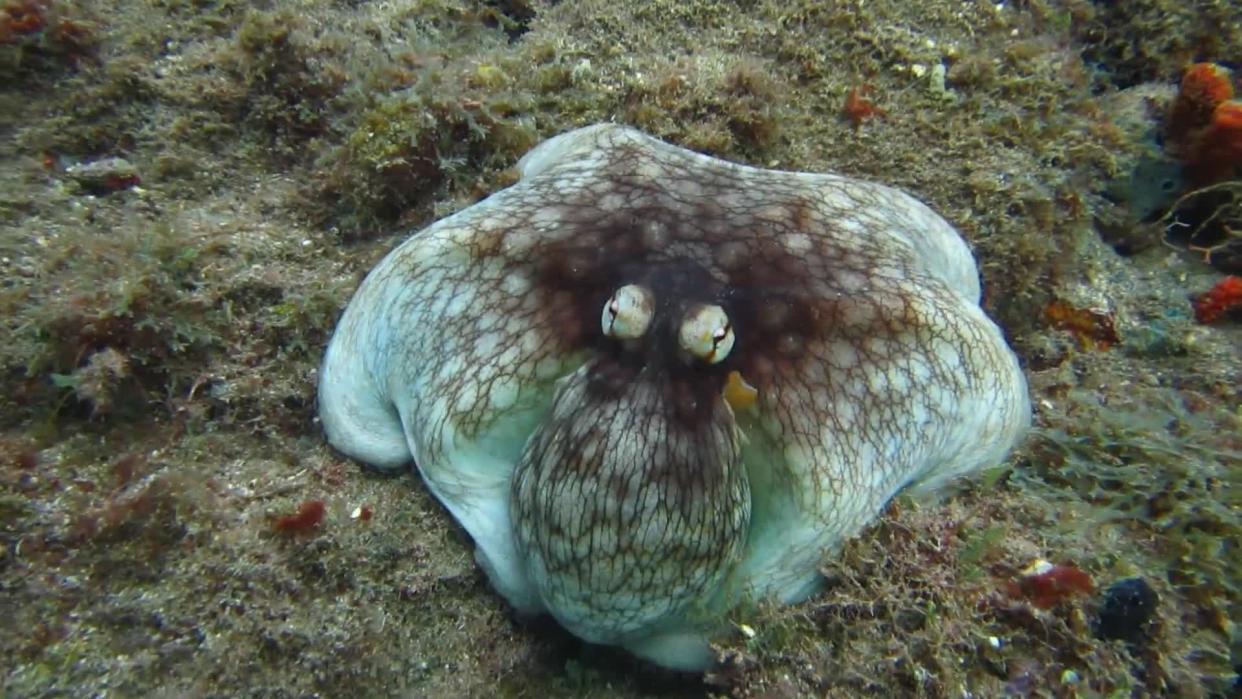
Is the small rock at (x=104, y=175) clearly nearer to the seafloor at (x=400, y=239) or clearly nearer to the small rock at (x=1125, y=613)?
the seafloor at (x=400, y=239)

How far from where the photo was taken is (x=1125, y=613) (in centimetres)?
250

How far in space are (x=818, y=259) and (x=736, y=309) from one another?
0.50 m

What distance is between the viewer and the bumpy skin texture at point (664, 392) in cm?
260

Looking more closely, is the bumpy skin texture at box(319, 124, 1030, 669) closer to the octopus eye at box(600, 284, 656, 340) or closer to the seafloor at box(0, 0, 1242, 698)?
the octopus eye at box(600, 284, 656, 340)

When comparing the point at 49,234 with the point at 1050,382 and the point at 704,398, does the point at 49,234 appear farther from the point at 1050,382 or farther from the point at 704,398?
the point at 1050,382

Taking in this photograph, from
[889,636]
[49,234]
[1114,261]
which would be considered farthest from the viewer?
[1114,261]

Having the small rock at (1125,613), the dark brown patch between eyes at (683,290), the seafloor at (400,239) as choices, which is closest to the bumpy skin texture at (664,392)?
the dark brown patch between eyes at (683,290)

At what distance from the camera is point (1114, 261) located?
14.9 ft

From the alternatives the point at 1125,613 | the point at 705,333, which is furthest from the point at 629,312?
the point at 1125,613

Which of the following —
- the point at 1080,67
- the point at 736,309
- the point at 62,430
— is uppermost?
the point at 1080,67

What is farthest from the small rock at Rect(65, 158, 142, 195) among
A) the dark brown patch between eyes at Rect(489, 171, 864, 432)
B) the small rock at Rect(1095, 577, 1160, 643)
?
the small rock at Rect(1095, 577, 1160, 643)

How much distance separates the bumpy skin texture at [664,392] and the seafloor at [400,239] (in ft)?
0.80

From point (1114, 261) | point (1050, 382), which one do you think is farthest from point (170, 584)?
point (1114, 261)

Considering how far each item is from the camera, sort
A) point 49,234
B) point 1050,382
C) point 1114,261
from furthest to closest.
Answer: point 1114,261 < point 1050,382 < point 49,234
